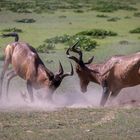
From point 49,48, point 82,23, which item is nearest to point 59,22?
point 82,23

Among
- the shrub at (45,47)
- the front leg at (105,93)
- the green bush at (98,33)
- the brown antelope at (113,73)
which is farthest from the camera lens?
the green bush at (98,33)

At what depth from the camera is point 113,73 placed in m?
15.5

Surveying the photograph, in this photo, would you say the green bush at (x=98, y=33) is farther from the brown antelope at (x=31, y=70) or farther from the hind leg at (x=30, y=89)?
the hind leg at (x=30, y=89)

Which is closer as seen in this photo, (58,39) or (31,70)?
(31,70)

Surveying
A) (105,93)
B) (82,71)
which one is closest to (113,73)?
(105,93)

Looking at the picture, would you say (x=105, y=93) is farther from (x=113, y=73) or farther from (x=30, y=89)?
(x=30, y=89)

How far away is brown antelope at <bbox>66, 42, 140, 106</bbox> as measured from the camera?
14.9 meters

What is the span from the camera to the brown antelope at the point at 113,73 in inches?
588

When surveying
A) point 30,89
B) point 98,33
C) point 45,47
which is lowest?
point 98,33

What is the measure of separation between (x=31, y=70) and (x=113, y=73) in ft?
7.08

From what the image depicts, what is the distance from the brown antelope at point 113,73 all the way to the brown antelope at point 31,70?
2.74 ft

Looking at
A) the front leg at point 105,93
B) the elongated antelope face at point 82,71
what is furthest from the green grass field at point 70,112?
the front leg at point 105,93

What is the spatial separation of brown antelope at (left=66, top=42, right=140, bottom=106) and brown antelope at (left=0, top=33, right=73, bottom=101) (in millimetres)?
835

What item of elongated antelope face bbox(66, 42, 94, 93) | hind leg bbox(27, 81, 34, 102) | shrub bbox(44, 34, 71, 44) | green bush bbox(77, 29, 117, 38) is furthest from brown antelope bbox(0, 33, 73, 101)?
green bush bbox(77, 29, 117, 38)
